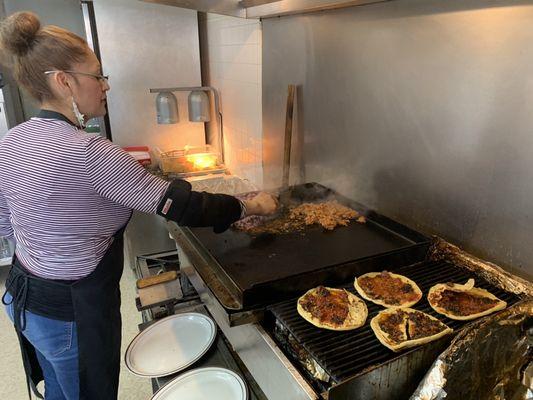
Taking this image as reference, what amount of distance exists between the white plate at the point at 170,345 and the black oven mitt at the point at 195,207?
0.56 meters

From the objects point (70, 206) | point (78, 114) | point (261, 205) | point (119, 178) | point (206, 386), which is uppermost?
point (78, 114)

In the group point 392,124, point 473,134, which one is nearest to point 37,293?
point 392,124

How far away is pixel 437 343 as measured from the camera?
100 centimetres

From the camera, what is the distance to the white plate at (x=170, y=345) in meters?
1.58

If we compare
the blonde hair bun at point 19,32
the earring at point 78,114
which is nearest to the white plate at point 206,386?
the earring at point 78,114

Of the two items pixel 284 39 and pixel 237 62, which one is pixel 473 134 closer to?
pixel 284 39

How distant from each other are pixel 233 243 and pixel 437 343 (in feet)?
2.69

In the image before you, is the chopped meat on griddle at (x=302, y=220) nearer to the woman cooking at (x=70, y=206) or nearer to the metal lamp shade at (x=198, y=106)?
the woman cooking at (x=70, y=206)

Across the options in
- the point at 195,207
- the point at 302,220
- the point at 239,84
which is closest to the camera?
the point at 195,207

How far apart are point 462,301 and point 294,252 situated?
0.58 meters

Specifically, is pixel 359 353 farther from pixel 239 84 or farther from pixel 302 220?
pixel 239 84

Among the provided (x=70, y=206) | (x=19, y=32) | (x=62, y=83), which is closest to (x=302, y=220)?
(x=70, y=206)

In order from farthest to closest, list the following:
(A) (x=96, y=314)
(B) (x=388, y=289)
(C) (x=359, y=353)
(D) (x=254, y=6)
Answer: (D) (x=254, y=6) < (A) (x=96, y=314) < (B) (x=388, y=289) < (C) (x=359, y=353)

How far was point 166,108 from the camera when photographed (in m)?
3.08
